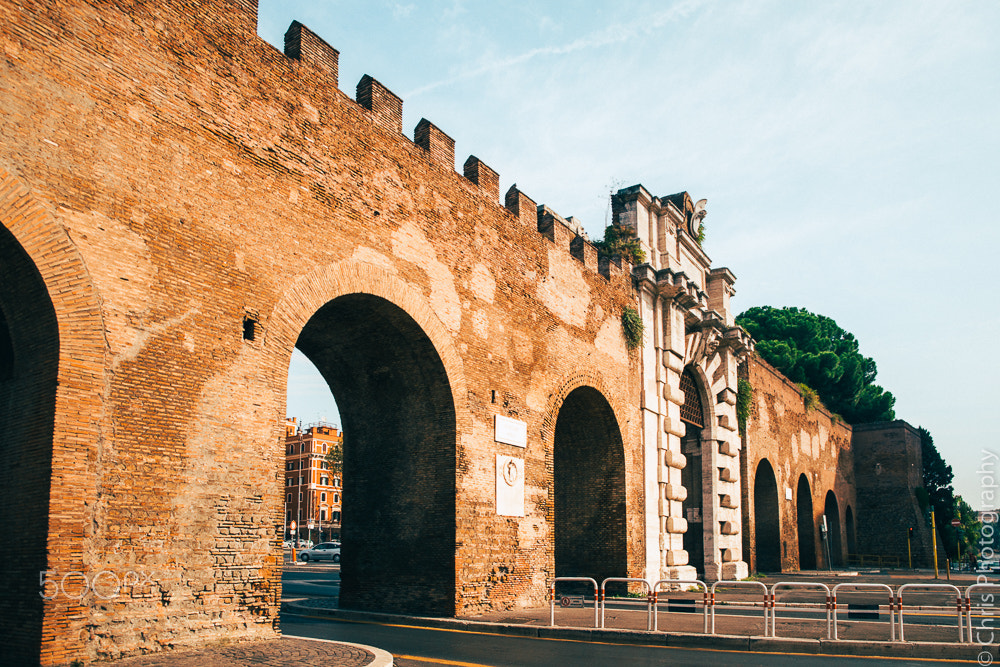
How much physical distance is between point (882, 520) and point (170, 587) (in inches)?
1805

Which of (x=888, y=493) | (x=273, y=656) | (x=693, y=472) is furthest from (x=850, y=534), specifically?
(x=273, y=656)

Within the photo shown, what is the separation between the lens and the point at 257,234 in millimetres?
10555

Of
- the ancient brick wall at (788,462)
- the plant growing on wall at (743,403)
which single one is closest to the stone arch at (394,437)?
the plant growing on wall at (743,403)

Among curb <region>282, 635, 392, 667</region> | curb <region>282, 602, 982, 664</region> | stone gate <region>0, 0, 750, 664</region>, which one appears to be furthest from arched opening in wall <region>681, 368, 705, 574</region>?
curb <region>282, 635, 392, 667</region>

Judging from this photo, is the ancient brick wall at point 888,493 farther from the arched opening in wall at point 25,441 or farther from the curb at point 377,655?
the arched opening in wall at point 25,441

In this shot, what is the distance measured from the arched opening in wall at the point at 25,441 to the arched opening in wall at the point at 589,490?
12028 mm

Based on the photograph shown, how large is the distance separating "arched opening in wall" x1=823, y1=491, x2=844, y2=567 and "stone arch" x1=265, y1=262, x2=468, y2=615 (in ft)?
107

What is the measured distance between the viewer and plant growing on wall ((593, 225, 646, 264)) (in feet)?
69.8

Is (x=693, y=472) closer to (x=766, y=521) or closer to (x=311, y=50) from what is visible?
(x=766, y=521)

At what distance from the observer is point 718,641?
10562mm

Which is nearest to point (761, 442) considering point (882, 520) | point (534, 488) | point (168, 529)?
point (534, 488)

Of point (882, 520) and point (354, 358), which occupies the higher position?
point (354, 358)

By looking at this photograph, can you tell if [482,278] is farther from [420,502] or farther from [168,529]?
[168,529]

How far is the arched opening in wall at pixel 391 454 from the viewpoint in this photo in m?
13.4
